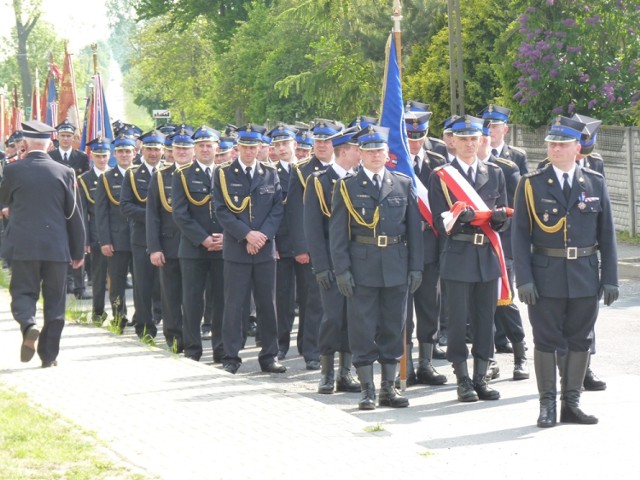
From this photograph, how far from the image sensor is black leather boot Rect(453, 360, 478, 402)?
35.9 feet

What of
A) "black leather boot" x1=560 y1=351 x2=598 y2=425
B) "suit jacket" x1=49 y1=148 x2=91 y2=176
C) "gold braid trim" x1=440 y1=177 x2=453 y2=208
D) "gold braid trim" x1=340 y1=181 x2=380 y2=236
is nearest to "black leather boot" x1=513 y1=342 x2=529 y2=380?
"gold braid trim" x1=440 y1=177 x2=453 y2=208

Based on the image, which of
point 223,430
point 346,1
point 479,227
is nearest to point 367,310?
point 479,227

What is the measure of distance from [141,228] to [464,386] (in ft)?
18.1

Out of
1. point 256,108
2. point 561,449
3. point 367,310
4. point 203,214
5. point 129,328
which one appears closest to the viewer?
point 561,449

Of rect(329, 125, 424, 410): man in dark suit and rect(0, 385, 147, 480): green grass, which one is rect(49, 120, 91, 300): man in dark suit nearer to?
rect(329, 125, 424, 410): man in dark suit

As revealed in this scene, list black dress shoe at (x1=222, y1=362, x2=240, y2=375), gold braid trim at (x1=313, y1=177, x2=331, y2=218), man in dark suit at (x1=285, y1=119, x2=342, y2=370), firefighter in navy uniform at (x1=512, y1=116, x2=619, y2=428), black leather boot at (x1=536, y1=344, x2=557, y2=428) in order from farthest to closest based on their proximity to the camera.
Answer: man in dark suit at (x1=285, y1=119, x2=342, y2=370) < black dress shoe at (x1=222, y1=362, x2=240, y2=375) < gold braid trim at (x1=313, y1=177, x2=331, y2=218) < firefighter in navy uniform at (x1=512, y1=116, x2=619, y2=428) < black leather boot at (x1=536, y1=344, x2=557, y2=428)

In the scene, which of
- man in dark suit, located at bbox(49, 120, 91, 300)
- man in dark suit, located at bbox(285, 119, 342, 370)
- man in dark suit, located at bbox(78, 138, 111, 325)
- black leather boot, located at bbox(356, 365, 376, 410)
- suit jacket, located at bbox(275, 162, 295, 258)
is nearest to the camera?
black leather boot, located at bbox(356, 365, 376, 410)

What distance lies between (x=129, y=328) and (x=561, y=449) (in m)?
8.16

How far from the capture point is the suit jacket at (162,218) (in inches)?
558

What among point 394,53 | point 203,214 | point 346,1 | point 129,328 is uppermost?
point 346,1

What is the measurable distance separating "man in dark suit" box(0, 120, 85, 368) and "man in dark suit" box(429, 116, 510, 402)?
10.7 feet

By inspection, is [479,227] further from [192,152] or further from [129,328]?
[129,328]

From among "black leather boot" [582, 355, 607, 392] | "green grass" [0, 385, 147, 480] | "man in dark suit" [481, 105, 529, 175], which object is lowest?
"black leather boot" [582, 355, 607, 392]

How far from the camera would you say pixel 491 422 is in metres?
10.1
